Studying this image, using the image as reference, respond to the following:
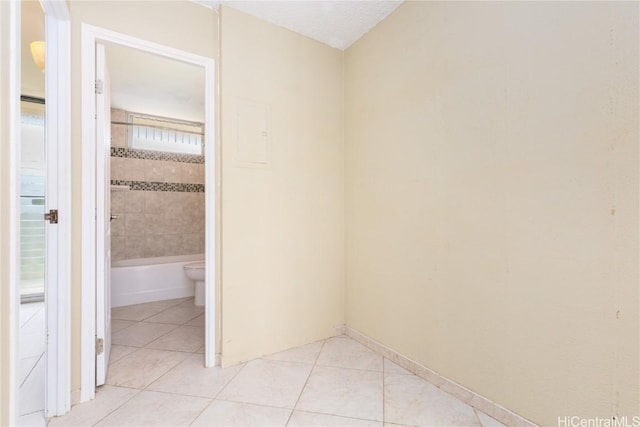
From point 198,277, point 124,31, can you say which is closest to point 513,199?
point 124,31

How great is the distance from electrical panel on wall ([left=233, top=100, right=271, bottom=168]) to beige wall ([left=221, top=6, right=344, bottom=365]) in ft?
0.12

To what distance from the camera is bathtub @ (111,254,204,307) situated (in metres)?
3.32

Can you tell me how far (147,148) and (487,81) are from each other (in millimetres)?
3990

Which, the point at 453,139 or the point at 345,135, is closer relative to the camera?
the point at 453,139

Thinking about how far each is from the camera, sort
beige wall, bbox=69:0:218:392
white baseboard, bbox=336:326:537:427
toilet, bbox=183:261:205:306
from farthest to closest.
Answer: toilet, bbox=183:261:205:306 → beige wall, bbox=69:0:218:392 → white baseboard, bbox=336:326:537:427

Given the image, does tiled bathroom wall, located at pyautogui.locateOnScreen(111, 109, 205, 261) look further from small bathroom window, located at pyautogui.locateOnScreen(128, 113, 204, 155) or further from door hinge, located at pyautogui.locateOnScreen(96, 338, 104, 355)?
door hinge, located at pyautogui.locateOnScreen(96, 338, 104, 355)

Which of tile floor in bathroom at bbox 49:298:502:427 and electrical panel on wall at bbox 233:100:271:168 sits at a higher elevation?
electrical panel on wall at bbox 233:100:271:168

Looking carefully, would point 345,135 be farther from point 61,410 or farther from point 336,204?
point 61,410

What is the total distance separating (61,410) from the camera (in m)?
1.55

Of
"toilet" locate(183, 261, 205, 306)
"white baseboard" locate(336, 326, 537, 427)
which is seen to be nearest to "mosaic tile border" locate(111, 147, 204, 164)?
"toilet" locate(183, 261, 205, 306)

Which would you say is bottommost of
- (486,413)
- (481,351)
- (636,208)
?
(486,413)

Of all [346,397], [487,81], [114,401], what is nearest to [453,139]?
[487,81]

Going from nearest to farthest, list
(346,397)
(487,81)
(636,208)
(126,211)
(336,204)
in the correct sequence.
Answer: (636,208)
(487,81)
(346,397)
(336,204)
(126,211)

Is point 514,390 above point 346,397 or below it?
above
